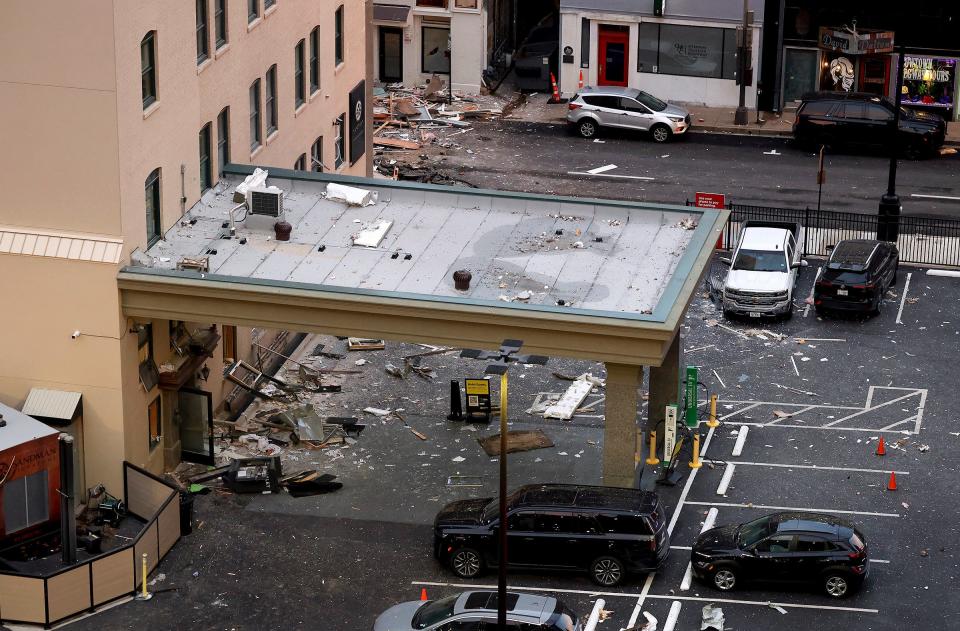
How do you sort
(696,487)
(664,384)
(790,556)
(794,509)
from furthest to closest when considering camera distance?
(664,384) → (696,487) → (794,509) → (790,556)

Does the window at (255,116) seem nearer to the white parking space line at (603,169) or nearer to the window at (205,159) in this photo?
the window at (205,159)

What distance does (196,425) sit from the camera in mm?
38500

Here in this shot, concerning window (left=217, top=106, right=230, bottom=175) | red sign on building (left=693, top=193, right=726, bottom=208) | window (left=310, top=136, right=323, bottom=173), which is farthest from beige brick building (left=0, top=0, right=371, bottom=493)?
red sign on building (left=693, top=193, right=726, bottom=208)

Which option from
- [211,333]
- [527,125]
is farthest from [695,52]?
[211,333]

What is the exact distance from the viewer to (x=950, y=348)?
45500 mm

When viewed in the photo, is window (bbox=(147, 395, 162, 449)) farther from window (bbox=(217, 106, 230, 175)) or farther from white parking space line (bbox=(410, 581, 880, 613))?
white parking space line (bbox=(410, 581, 880, 613))

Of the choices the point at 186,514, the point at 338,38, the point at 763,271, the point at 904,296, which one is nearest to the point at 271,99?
the point at 338,38

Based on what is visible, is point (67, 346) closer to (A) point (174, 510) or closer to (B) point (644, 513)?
(A) point (174, 510)

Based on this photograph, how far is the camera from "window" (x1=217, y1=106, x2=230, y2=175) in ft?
134

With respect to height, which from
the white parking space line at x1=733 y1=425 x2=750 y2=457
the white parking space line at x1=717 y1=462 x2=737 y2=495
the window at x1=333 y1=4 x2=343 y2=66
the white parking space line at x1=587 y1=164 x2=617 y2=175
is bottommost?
the white parking space line at x1=717 y1=462 x2=737 y2=495

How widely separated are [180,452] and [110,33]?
9835 millimetres

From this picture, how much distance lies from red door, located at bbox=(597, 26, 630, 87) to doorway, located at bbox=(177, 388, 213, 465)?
32404 mm

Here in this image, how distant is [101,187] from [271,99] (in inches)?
398

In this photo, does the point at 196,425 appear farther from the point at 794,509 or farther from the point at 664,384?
the point at 794,509
